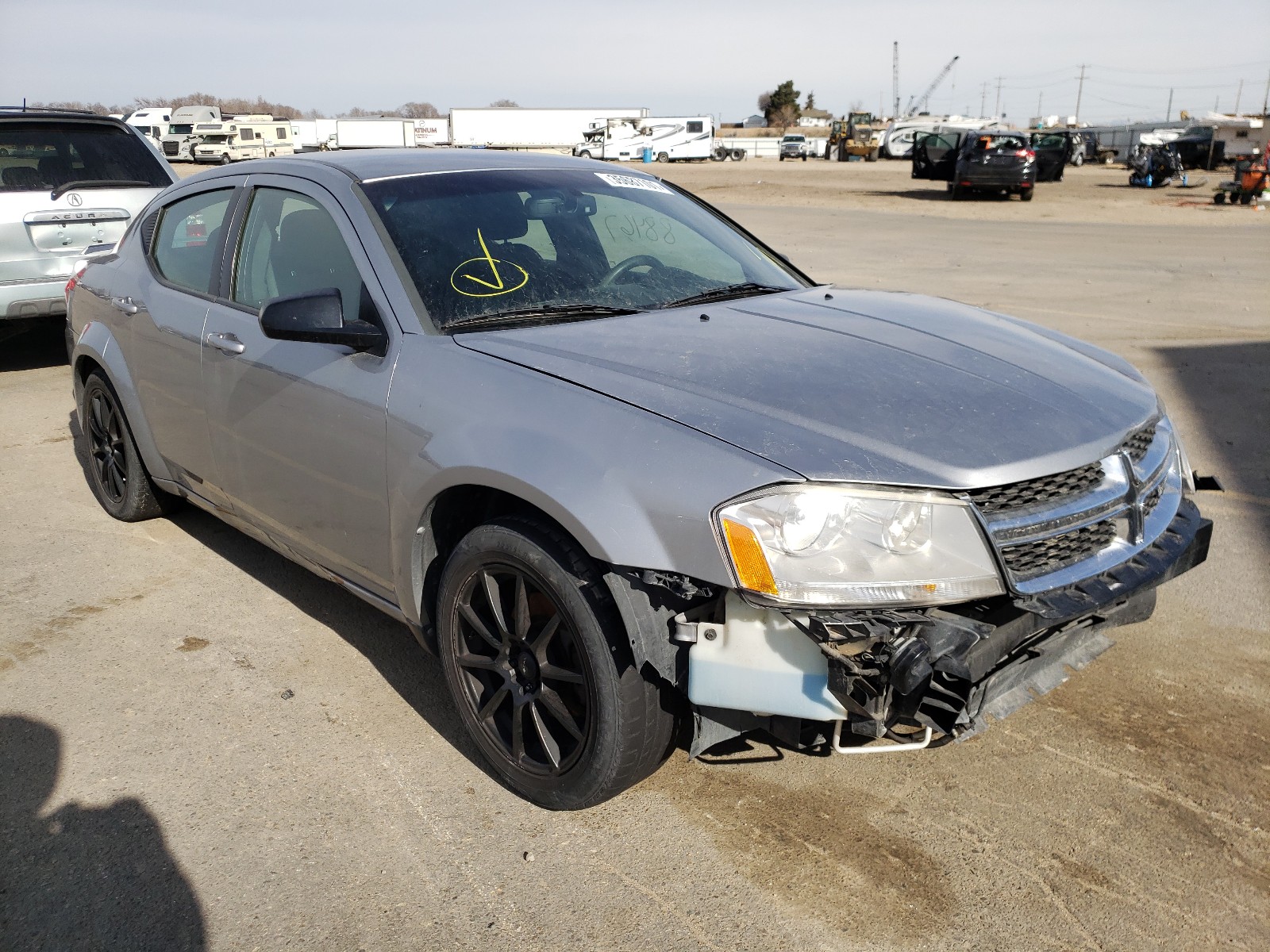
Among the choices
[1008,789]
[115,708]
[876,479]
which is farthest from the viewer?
[115,708]

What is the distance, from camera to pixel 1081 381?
3.10m

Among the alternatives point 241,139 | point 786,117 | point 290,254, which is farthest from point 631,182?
point 786,117

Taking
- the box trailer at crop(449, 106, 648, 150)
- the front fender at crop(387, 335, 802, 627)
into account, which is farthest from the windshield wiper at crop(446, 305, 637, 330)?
the box trailer at crop(449, 106, 648, 150)

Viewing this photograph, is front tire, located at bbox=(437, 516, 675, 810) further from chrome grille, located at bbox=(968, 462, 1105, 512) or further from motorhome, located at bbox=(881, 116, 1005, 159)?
motorhome, located at bbox=(881, 116, 1005, 159)

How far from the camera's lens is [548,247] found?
3.57 metres

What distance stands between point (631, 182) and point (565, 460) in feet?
6.50

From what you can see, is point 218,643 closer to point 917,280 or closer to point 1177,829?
point 1177,829

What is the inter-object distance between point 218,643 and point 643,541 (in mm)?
2271

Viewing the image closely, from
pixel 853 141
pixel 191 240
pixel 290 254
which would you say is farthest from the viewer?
pixel 853 141

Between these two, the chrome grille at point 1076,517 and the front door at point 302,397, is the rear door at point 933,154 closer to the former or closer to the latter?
the front door at point 302,397

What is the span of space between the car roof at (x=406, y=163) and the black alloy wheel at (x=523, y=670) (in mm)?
1541

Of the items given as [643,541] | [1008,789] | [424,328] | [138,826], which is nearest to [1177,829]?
[1008,789]

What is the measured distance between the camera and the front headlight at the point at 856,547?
237 centimetres

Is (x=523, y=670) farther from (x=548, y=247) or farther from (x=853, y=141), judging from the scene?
(x=853, y=141)
